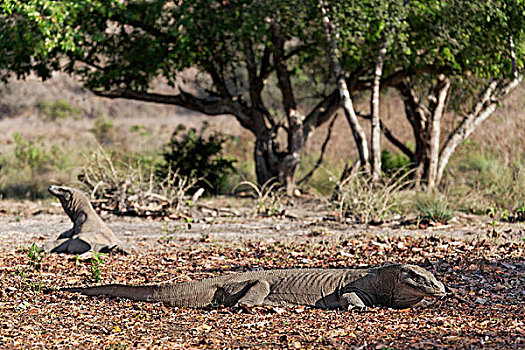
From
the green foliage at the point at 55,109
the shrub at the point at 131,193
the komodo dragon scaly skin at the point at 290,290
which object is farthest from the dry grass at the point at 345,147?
the komodo dragon scaly skin at the point at 290,290

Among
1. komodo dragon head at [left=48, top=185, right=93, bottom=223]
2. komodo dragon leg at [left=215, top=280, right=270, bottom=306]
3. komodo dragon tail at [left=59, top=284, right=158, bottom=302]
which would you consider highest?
komodo dragon head at [left=48, top=185, right=93, bottom=223]

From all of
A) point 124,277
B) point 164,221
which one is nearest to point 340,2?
point 164,221

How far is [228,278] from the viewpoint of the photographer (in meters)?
5.04

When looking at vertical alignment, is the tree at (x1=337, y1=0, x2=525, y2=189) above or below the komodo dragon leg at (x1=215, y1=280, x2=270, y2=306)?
above

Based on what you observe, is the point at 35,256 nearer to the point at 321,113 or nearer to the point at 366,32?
the point at 366,32

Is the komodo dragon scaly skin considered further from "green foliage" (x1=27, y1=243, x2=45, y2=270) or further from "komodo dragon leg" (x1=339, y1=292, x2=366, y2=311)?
"green foliage" (x1=27, y1=243, x2=45, y2=270)

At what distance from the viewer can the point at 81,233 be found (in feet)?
23.2

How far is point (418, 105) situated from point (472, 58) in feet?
6.84

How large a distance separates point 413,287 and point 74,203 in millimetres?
4551

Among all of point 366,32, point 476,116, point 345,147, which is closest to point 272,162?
point 366,32

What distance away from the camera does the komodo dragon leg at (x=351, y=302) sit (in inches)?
185

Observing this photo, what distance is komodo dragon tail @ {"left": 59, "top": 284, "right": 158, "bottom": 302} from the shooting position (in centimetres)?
492

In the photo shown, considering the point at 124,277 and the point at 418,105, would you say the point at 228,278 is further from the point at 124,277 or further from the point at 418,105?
the point at 418,105

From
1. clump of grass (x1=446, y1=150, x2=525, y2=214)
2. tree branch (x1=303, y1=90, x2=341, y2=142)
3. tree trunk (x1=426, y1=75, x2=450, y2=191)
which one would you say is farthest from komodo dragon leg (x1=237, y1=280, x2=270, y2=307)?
tree branch (x1=303, y1=90, x2=341, y2=142)
